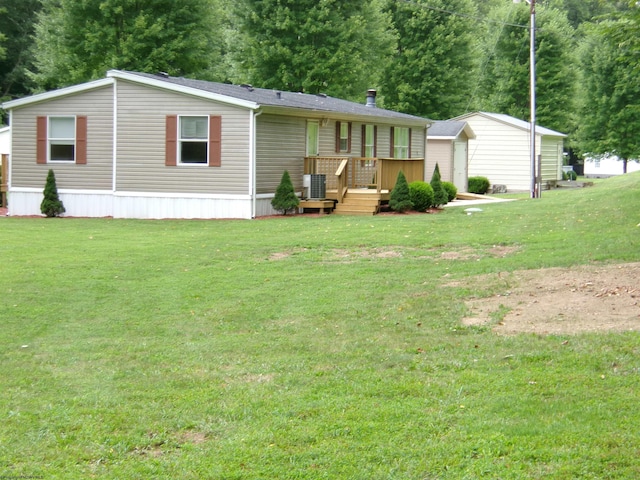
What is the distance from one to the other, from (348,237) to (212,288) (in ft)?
16.6

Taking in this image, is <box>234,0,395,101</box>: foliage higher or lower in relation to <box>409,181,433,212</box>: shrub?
higher

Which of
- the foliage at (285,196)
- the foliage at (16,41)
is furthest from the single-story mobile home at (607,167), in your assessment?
the foliage at (285,196)

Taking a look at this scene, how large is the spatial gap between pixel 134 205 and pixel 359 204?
5759mm

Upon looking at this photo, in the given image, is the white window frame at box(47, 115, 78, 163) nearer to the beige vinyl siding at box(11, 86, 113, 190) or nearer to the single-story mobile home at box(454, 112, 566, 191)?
the beige vinyl siding at box(11, 86, 113, 190)

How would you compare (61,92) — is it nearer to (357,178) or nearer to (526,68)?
(357,178)

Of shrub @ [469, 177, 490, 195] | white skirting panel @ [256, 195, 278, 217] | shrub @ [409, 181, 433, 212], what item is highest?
shrub @ [469, 177, 490, 195]

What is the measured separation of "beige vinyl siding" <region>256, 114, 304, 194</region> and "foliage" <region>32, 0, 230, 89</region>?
12849 mm

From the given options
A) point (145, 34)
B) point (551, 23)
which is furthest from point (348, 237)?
point (551, 23)

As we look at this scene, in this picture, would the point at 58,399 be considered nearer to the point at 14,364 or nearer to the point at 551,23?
the point at 14,364

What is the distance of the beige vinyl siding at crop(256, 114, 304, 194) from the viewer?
71.9 feet

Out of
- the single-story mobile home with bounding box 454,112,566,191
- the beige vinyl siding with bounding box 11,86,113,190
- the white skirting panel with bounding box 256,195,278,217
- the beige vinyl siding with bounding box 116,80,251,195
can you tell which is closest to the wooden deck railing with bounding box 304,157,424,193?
the white skirting panel with bounding box 256,195,278,217

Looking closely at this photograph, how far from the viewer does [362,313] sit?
31.1ft

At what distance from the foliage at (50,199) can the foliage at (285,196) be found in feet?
18.9

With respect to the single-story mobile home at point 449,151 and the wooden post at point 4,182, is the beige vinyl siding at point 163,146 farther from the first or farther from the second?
the single-story mobile home at point 449,151
